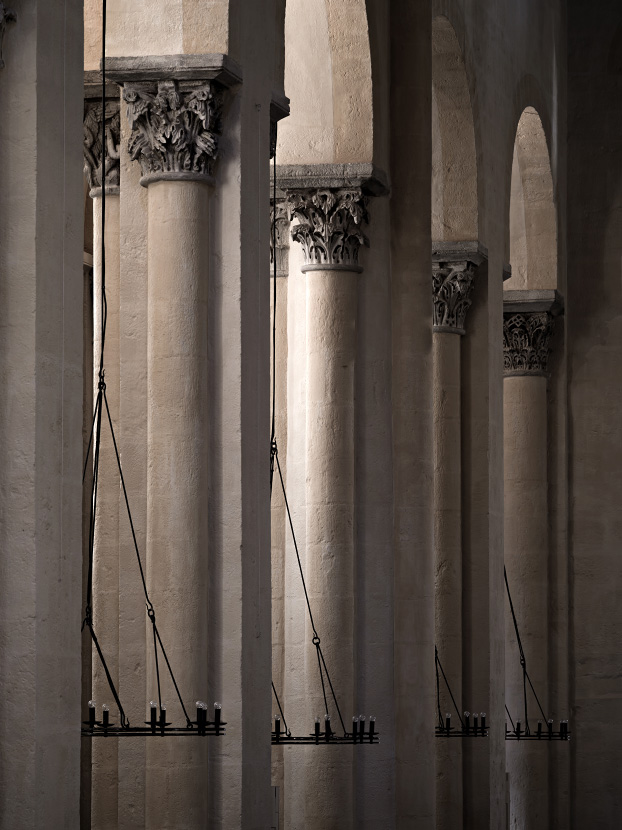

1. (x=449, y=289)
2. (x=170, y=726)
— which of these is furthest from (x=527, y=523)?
(x=170, y=726)

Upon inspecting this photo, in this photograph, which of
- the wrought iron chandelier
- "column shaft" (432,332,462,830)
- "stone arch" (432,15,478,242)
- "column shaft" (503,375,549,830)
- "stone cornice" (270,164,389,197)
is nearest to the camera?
"stone cornice" (270,164,389,197)

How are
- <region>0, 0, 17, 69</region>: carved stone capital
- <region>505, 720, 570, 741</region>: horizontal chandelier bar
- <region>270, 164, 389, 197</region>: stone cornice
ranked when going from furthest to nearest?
<region>505, 720, 570, 741</region>: horizontal chandelier bar, <region>270, 164, 389, 197</region>: stone cornice, <region>0, 0, 17, 69</region>: carved stone capital

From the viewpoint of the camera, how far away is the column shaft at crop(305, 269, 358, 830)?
1155 centimetres

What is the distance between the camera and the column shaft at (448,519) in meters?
14.4

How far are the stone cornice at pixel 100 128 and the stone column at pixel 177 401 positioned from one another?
0.87ft

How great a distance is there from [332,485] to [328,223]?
1.79m

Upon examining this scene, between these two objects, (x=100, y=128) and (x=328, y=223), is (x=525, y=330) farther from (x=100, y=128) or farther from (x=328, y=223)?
(x=100, y=128)

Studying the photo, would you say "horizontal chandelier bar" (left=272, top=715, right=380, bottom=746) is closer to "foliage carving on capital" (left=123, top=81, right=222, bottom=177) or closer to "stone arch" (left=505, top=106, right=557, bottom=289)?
"foliage carving on capital" (left=123, top=81, right=222, bottom=177)

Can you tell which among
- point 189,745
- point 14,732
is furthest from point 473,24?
point 14,732

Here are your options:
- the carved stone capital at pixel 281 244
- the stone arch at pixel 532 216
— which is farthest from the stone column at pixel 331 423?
the stone arch at pixel 532 216

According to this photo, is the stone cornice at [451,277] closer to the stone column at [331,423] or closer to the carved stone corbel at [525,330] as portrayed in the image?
the stone column at [331,423]

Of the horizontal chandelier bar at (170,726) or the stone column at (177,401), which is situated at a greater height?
the stone column at (177,401)

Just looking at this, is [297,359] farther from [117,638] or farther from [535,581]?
[535,581]

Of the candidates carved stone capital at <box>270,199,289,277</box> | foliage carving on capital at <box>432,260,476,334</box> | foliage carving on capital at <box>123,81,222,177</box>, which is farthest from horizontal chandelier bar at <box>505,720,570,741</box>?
foliage carving on capital at <box>123,81,222,177</box>
